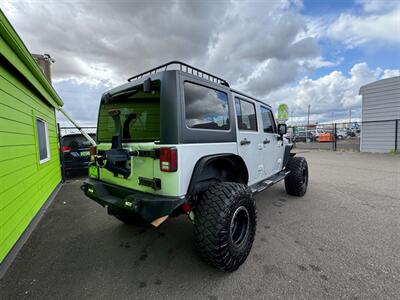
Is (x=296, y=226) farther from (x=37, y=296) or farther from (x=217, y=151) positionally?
(x=37, y=296)

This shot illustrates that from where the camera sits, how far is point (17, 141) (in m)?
3.09

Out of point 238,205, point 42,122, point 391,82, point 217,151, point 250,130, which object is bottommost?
point 238,205

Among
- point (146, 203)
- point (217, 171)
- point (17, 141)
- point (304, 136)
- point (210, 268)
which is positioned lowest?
point (210, 268)

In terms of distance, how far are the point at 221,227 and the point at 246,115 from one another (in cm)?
180

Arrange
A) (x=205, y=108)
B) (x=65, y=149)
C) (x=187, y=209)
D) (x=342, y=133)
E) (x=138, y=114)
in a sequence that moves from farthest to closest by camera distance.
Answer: (x=342, y=133), (x=65, y=149), (x=138, y=114), (x=205, y=108), (x=187, y=209)

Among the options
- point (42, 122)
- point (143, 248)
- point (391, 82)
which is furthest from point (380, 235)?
point (391, 82)

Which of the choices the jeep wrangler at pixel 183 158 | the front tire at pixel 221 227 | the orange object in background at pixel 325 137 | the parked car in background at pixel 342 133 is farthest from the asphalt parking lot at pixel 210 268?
the parked car in background at pixel 342 133

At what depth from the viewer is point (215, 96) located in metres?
2.48

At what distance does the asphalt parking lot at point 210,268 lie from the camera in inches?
74.8

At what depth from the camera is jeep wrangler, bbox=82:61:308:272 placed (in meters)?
1.91

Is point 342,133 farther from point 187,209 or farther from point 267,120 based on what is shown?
point 187,209

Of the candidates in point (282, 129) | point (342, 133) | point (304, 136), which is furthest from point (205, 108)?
point (342, 133)

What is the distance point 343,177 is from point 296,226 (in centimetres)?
438

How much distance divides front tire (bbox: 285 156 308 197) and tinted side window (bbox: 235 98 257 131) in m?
1.78
